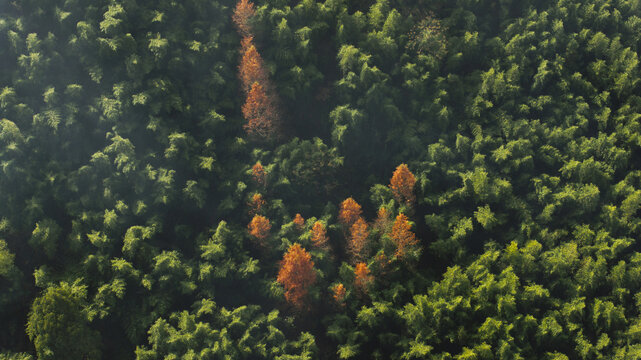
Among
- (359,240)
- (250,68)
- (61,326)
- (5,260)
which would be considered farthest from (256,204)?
(5,260)

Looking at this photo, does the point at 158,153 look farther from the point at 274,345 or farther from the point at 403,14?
the point at 403,14

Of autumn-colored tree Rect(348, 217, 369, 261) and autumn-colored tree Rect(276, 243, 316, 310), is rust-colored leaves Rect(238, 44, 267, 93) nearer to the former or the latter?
autumn-colored tree Rect(348, 217, 369, 261)

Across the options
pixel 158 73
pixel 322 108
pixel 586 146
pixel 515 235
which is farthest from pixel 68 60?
pixel 586 146

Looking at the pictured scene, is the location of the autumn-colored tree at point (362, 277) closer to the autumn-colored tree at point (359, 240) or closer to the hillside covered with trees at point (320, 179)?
the hillside covered with trees at point (320, 179)

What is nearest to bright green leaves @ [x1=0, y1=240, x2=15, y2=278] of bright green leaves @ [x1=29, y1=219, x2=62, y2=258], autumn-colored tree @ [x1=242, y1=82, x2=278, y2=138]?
bright green leaves @ [x1=29, y1=219, x2=62, y2=258]

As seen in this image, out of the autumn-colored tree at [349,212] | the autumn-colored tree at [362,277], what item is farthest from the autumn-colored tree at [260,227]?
the autumn-colored tree at [362,277]
